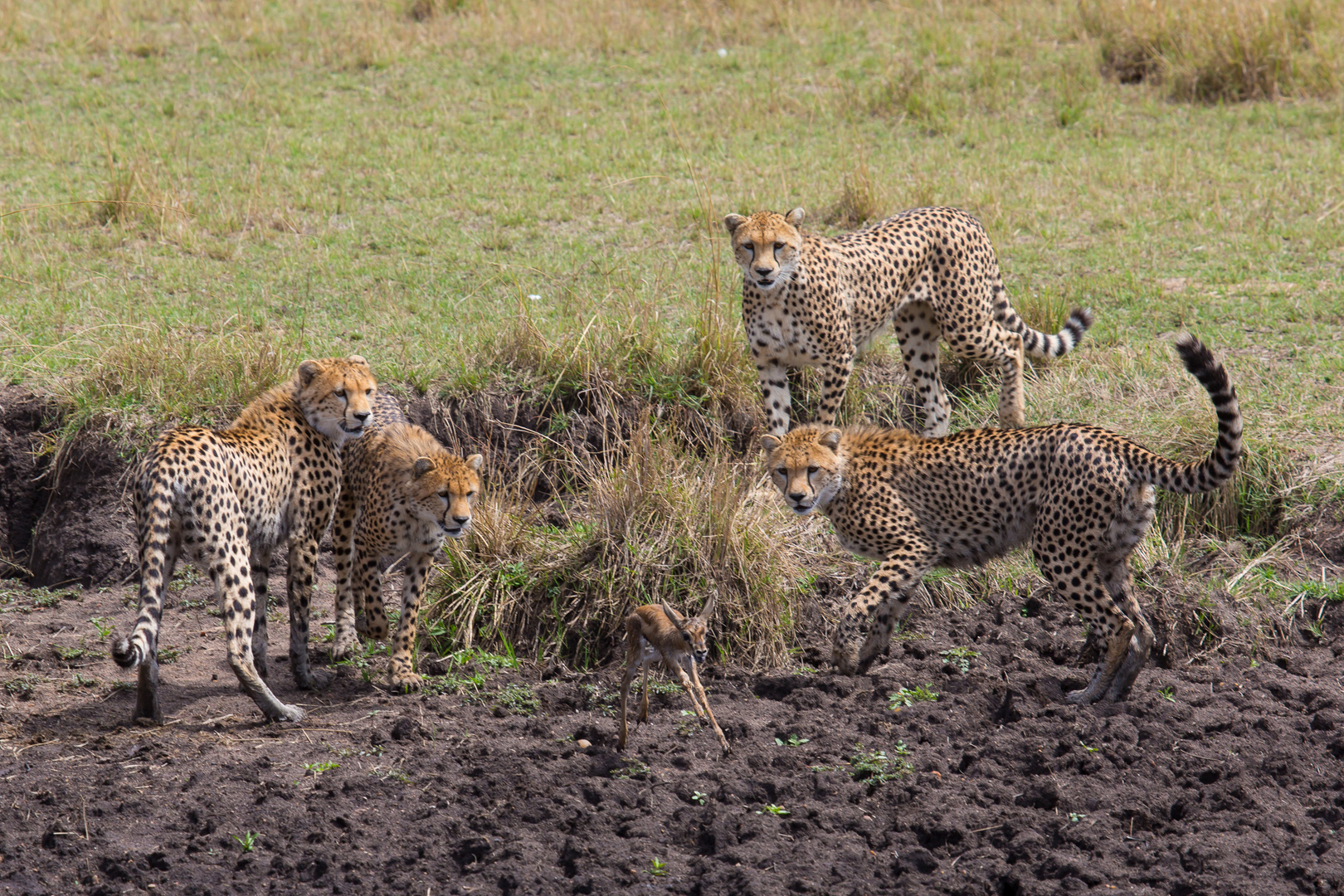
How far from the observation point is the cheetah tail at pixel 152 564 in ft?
16.0

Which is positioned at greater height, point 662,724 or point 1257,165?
point 1257,165

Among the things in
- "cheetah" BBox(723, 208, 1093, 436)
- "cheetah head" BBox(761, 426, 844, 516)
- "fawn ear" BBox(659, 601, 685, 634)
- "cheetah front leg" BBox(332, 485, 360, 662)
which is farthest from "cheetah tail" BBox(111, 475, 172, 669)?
"cheetah" BBox(723, 208, 1093, 436)

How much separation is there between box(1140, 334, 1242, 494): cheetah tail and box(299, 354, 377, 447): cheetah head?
123 inches

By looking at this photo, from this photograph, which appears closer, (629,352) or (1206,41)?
(629,352)

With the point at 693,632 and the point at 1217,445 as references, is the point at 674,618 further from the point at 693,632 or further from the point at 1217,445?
the point at 1217,445

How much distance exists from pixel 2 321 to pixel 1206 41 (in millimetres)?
10180

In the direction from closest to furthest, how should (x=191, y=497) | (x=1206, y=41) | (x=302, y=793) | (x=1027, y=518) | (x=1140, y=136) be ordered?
(x=302, y=793) → (x=191, y=497) → (x=1027, y=518) → (x=1140, y=136) → (x=1206, y=41)

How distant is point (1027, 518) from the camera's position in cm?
582

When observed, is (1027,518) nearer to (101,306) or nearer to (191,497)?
(191,497)

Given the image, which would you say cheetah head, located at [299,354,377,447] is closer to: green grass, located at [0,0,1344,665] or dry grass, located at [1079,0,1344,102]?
green grass, located at [0,0,1344,665]

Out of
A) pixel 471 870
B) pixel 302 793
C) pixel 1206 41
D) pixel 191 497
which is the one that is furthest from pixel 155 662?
pixel 1206 41

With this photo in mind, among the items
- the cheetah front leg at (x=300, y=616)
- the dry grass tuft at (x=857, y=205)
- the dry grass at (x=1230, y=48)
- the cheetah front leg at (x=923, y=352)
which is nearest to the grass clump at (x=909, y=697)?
the cheetah front leg at (x=300, y=616)

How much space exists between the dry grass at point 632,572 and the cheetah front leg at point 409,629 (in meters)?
0.22

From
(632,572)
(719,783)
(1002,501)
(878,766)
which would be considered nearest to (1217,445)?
(1002,501)
